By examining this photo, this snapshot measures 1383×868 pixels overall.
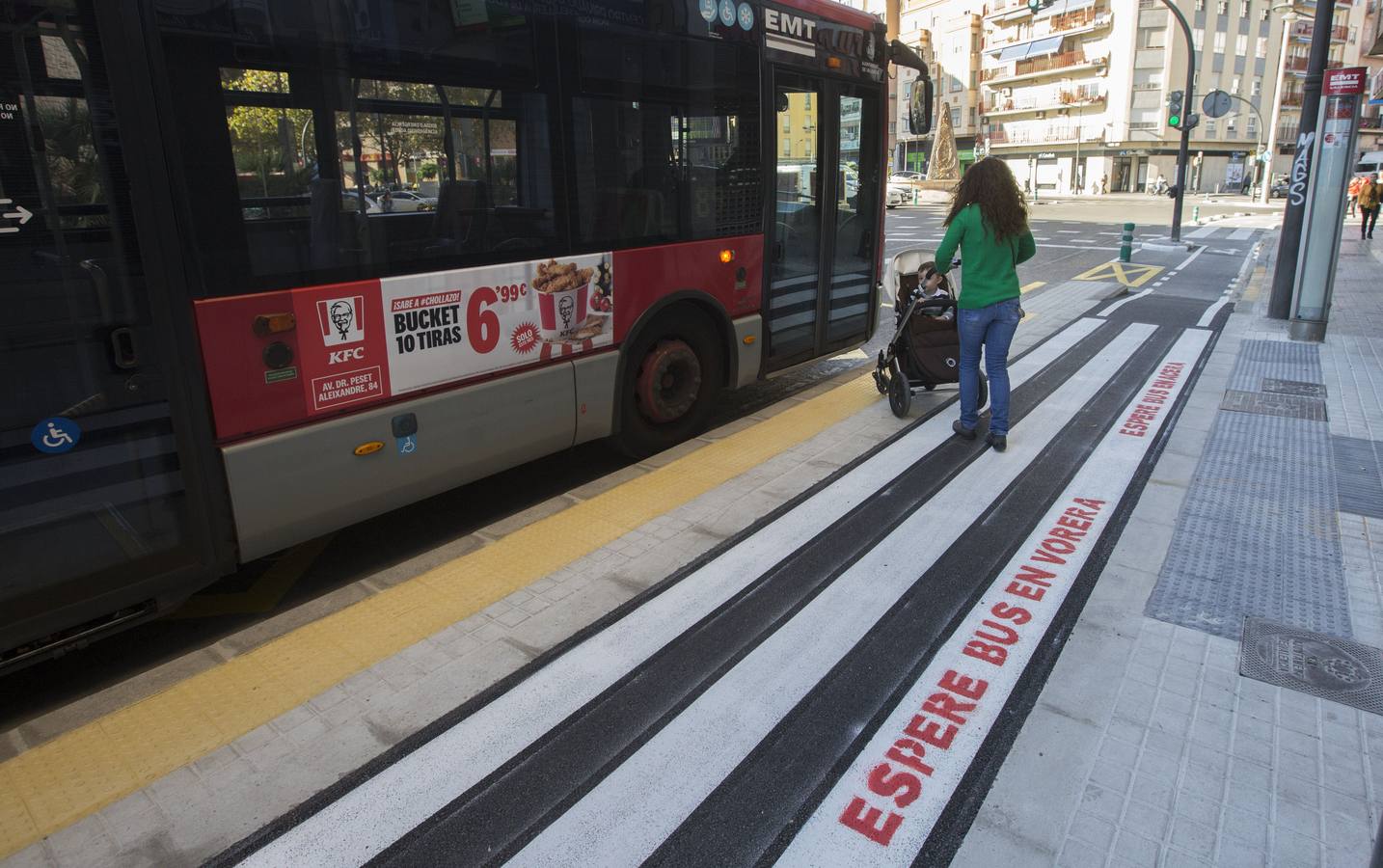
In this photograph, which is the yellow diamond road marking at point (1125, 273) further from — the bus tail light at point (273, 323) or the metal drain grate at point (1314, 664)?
the bus tail light at point (273, 323)

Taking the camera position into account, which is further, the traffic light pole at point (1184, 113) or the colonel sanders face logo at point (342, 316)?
the traffic light pole at point (1184, 113)

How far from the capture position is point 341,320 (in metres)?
3.74

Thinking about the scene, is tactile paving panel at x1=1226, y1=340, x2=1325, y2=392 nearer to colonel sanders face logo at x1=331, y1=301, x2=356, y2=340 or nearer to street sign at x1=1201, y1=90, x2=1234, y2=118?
colonel sanders face logo at x1=331, y1=301, x2=356, y2=340

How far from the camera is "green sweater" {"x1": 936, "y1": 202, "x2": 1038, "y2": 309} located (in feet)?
17.6

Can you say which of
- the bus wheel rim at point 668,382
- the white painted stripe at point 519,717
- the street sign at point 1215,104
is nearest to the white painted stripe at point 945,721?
the white painted stripe at point 519,717

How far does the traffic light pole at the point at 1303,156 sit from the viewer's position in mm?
8922

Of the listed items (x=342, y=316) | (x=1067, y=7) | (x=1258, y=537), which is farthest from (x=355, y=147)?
(x=1067, y=7)

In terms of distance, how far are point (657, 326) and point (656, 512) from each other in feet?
4.49

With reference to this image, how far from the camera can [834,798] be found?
2.67m

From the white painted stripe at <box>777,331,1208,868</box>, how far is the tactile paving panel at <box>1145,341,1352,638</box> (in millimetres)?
412

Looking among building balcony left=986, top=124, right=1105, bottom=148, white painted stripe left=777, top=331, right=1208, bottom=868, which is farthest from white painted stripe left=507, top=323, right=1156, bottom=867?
building balcony left=986, top=124, right=1105, bottom=148

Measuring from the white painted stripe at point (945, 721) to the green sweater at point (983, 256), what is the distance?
1337 millimetres

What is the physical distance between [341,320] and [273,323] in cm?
32

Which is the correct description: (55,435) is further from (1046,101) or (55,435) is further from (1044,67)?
(1044,67)
